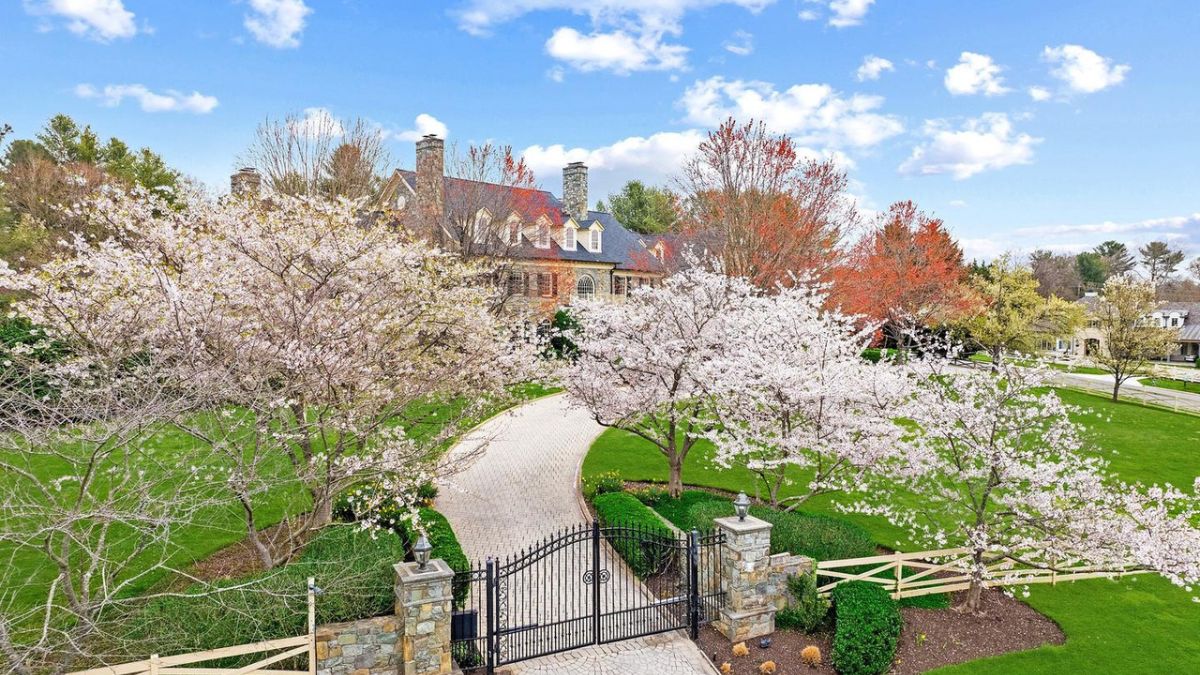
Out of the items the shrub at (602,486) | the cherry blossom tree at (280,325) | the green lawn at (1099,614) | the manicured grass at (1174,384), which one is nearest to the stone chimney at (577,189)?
the green lawn at (1099,614)

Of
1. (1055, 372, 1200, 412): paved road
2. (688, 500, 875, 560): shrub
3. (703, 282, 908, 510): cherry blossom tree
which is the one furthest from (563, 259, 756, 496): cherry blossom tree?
(1055, 372, 1200, 412): paved road

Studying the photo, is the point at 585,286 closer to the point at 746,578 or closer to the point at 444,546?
the point at 444,546

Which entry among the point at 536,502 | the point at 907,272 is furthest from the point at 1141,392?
the point at 536,502

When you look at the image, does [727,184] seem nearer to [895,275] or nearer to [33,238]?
[895,275]

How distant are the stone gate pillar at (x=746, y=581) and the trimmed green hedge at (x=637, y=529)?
44.1 inches

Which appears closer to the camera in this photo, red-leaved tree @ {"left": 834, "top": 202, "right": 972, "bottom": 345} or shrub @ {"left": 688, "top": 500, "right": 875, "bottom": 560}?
shrub @ {"left": 688, "top": 500, "right": 875, "bottom": 560}

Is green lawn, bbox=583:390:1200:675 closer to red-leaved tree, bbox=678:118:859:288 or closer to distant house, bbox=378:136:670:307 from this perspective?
distant house, bbox=378:136:670:307

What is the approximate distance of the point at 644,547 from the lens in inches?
500

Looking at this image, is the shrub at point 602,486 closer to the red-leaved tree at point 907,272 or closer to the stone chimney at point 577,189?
the red-leaved tree at point 907,272

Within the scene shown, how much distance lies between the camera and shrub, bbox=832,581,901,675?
9.85 m

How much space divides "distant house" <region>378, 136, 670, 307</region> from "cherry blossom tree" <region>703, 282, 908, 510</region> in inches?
175

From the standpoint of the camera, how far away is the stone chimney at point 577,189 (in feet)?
139

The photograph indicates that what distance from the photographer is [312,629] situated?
8.32m

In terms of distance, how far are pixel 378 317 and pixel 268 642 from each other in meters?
6.29
